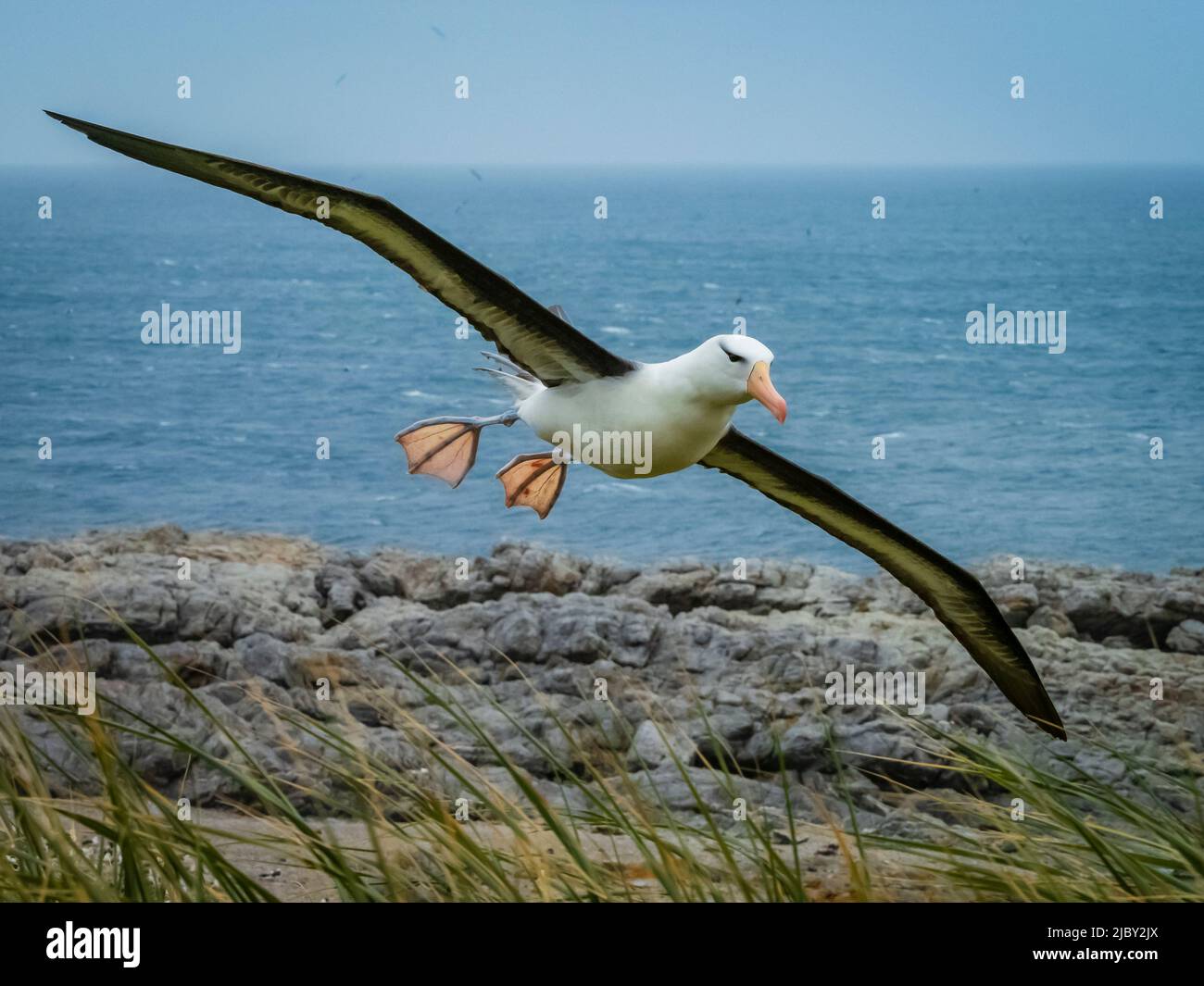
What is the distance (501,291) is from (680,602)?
4411mm

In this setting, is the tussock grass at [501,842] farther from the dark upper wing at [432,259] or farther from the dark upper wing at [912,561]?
the dark upper wing at [432,259]

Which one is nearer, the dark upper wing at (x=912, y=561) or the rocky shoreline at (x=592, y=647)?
the dark upper wing at (x=912, y=561)

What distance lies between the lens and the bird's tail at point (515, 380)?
4.67m

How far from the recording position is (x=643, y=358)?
20.2 meters

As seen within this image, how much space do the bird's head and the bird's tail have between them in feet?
2.40

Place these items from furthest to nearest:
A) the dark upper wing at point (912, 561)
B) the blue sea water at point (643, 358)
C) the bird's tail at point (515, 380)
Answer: the blue sea water at point (643, 358) → the dark upper wing at point (912, 561) → the bird's tail at point (515, 380)

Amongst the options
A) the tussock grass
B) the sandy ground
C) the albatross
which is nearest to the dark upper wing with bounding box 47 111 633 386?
the albatross

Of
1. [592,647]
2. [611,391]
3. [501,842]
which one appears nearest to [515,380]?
[611,391]

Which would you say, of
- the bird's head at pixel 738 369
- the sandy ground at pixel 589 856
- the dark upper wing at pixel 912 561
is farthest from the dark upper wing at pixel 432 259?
the sandy ground at pixel 589 856

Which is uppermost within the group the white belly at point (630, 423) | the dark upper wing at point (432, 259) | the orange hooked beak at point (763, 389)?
the dark upper wing at point (432, 259)

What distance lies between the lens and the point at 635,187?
5112 centimetres

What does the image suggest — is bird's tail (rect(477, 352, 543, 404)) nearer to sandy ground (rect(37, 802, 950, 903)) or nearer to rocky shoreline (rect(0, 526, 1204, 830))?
sandy ground (rect(37, 802, 950, 903))

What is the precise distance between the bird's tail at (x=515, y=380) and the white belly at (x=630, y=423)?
172 mm
